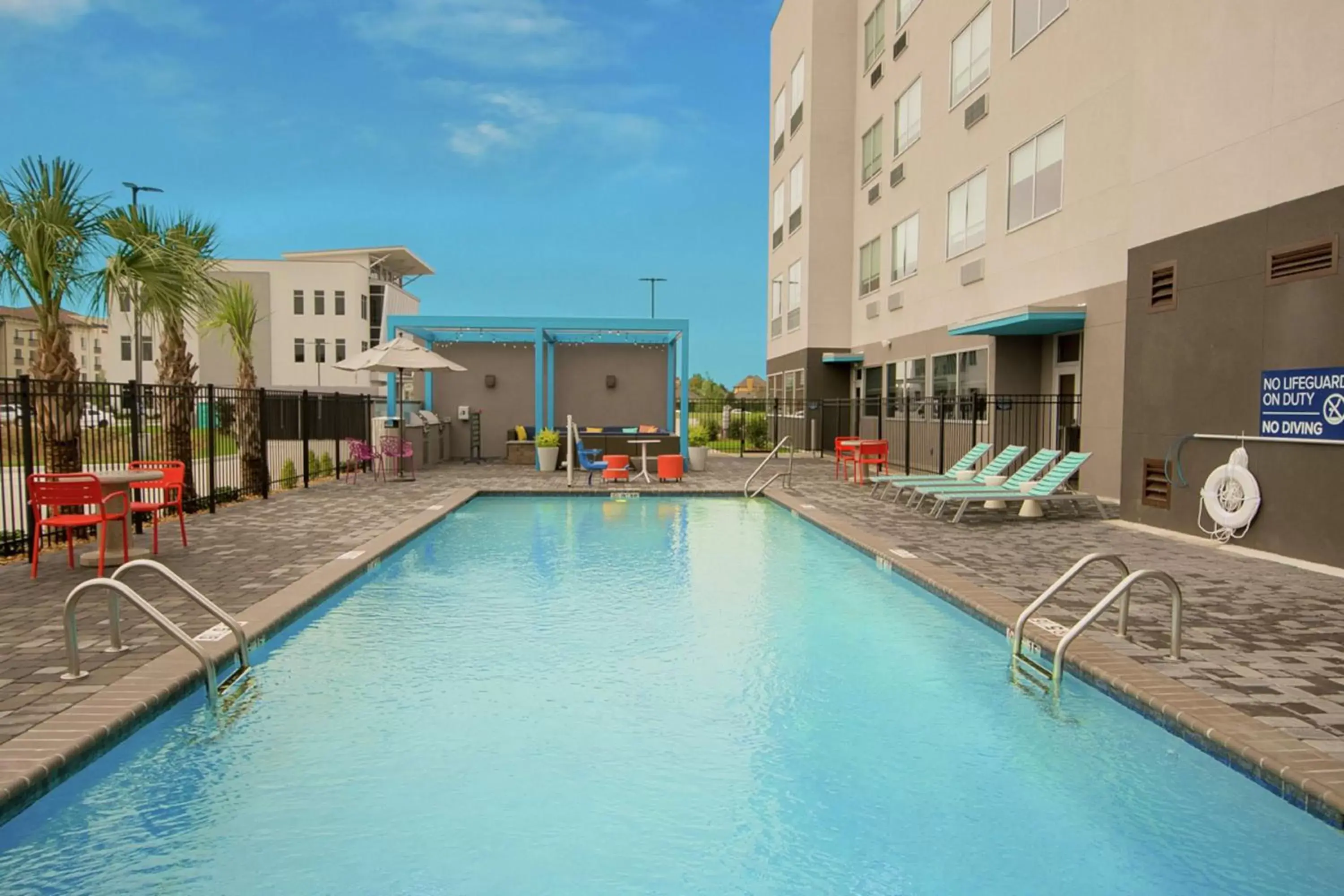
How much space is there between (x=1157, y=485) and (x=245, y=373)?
53.0 feet

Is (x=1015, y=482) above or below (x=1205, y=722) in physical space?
above

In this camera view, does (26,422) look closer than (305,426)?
Yes

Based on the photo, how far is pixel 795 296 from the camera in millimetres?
29844

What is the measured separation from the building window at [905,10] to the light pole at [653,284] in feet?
77.0

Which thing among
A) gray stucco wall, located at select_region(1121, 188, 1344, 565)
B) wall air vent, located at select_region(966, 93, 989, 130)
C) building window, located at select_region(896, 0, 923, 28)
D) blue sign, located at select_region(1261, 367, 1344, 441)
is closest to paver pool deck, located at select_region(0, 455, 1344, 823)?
gray stucco wall, located at select_region(1121, 188, 1344, 565)

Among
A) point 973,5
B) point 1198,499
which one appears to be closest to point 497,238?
point 973,5

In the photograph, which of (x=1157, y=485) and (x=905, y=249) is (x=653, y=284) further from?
(x=1157, y=485)

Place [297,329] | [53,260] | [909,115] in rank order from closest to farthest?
[53,260], [909,115], [297,329]

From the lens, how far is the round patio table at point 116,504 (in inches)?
318

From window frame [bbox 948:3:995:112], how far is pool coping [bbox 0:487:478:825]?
17055 millimetres

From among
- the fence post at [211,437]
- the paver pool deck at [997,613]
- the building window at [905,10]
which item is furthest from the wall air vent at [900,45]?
the fence post at [211,437]

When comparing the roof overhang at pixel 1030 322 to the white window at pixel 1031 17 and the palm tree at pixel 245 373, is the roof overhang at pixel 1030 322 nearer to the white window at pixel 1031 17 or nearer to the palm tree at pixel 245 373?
the white window at pixel 1031 17

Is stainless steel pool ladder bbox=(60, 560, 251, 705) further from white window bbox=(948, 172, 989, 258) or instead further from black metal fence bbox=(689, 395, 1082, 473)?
white window bbox=(948, 172, 989, 258)

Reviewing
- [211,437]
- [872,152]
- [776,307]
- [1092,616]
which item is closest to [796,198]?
[872,152]
